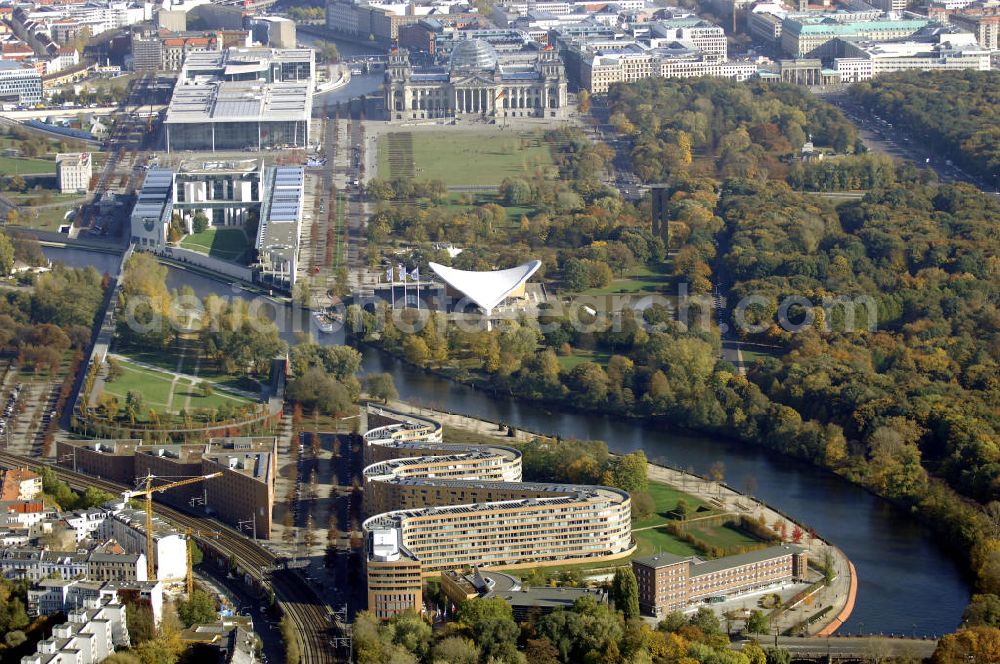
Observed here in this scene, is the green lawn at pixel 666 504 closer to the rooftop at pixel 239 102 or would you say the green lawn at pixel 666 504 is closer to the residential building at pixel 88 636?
the residential building at pixel 88 636

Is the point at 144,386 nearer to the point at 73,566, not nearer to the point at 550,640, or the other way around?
the point at 73,566

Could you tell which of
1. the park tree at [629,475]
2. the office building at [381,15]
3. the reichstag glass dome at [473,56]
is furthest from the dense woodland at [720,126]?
the park tree at [629,475]

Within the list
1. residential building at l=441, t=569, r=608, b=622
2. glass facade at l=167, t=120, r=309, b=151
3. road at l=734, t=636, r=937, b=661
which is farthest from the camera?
glass facade at l=167, t=120, r=309, b=151

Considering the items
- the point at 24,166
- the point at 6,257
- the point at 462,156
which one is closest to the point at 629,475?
the point at 6,257

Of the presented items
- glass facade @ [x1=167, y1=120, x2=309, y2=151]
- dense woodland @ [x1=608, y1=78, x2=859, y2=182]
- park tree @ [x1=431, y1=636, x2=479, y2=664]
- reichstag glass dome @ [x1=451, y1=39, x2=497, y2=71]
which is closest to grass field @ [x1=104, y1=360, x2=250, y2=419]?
park tree @ [x1=431, y1=636, x2=479, y2=664]

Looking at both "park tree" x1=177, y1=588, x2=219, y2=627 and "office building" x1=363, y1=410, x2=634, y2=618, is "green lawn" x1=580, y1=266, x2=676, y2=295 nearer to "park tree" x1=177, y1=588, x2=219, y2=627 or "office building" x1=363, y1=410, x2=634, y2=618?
"office building" x1=363, y1=410, x2=634, y2=618

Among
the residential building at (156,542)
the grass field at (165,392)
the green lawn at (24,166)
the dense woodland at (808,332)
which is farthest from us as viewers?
the green lawn at (24,166)
